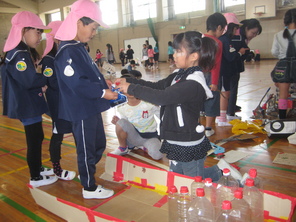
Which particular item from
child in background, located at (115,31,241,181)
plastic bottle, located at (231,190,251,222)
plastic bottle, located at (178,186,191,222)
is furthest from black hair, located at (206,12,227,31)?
plastic bottle, located at (231,190,251,222)

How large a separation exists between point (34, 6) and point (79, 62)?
25.3 metres

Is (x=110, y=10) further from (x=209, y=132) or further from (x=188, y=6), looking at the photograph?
(x=209, y=132)

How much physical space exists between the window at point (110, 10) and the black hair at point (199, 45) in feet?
68.6

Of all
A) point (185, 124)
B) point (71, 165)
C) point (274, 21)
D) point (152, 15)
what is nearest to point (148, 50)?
point (152, 15)

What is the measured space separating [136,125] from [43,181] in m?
1.11

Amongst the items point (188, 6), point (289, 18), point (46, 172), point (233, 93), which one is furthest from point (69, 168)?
point (188, 6)

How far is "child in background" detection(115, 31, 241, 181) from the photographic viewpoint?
155 centimetres

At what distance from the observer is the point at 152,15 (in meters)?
19.6

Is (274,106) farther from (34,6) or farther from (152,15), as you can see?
(34,6)

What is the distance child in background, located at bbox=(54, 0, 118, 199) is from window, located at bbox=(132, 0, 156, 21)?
18.7 metres

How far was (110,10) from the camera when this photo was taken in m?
21.5

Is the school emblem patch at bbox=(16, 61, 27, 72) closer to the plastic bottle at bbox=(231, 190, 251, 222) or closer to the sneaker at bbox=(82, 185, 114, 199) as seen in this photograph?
the sneaker at bbox=(82, 185, 114, 199)

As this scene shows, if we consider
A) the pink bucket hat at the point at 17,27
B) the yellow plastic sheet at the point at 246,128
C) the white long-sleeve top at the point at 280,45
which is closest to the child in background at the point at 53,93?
the pink bucket hat at the point at 17,27

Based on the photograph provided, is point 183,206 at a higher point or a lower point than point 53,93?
lower
